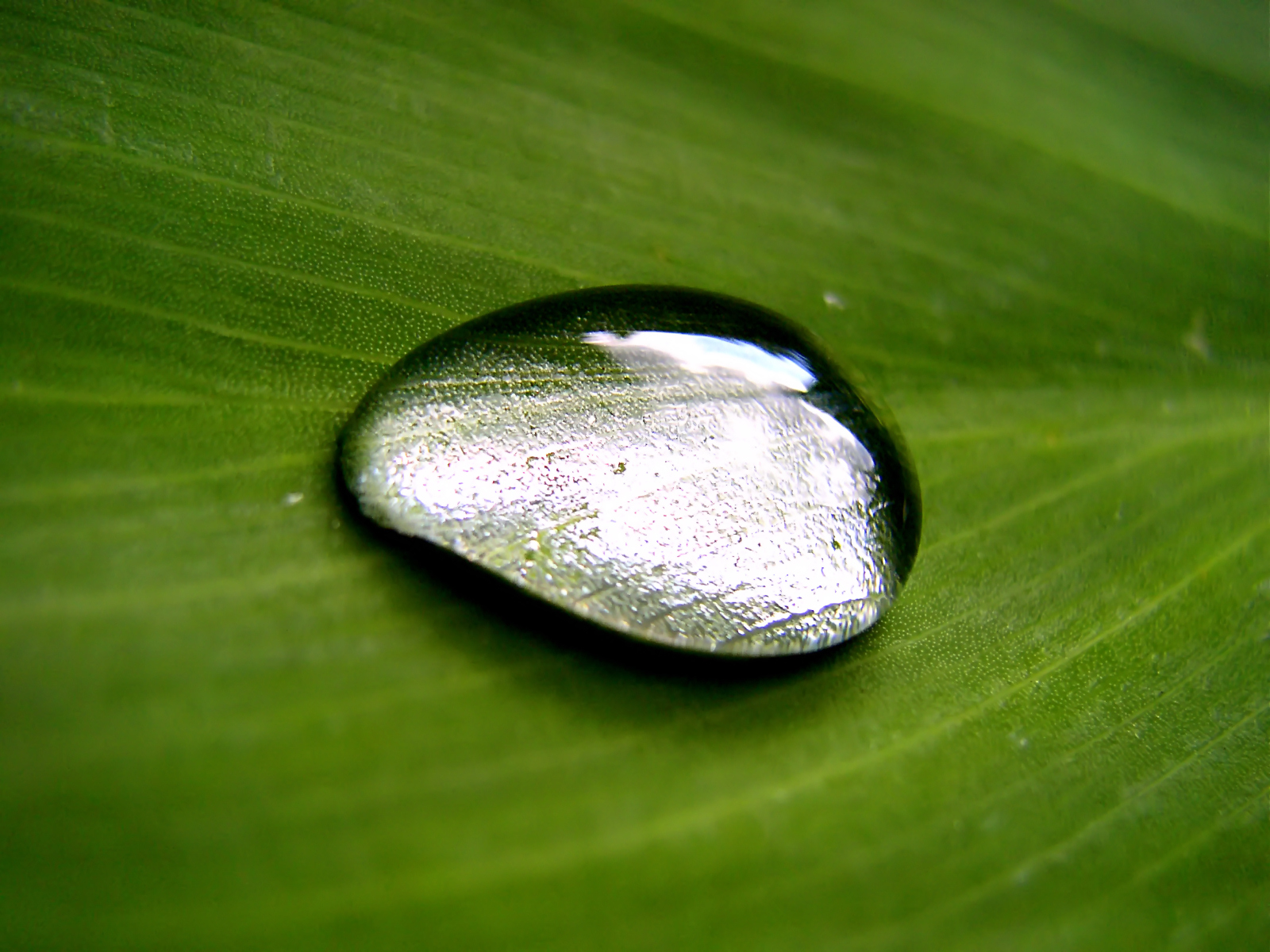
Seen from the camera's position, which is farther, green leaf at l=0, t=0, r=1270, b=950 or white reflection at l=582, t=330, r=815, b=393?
white reflection at l=582, t=330, r=815, b=393

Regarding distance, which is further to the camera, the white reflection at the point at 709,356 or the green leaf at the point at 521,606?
the white reflection at the point at 709,356

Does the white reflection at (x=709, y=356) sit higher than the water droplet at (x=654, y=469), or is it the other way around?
the white reflection at (x=709, y=356)

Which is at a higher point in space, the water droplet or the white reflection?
the white reflection

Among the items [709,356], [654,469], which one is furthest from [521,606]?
[709,356]

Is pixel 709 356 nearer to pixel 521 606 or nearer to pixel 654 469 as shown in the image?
pixel 654 469

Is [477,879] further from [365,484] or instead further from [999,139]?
[999,139]
